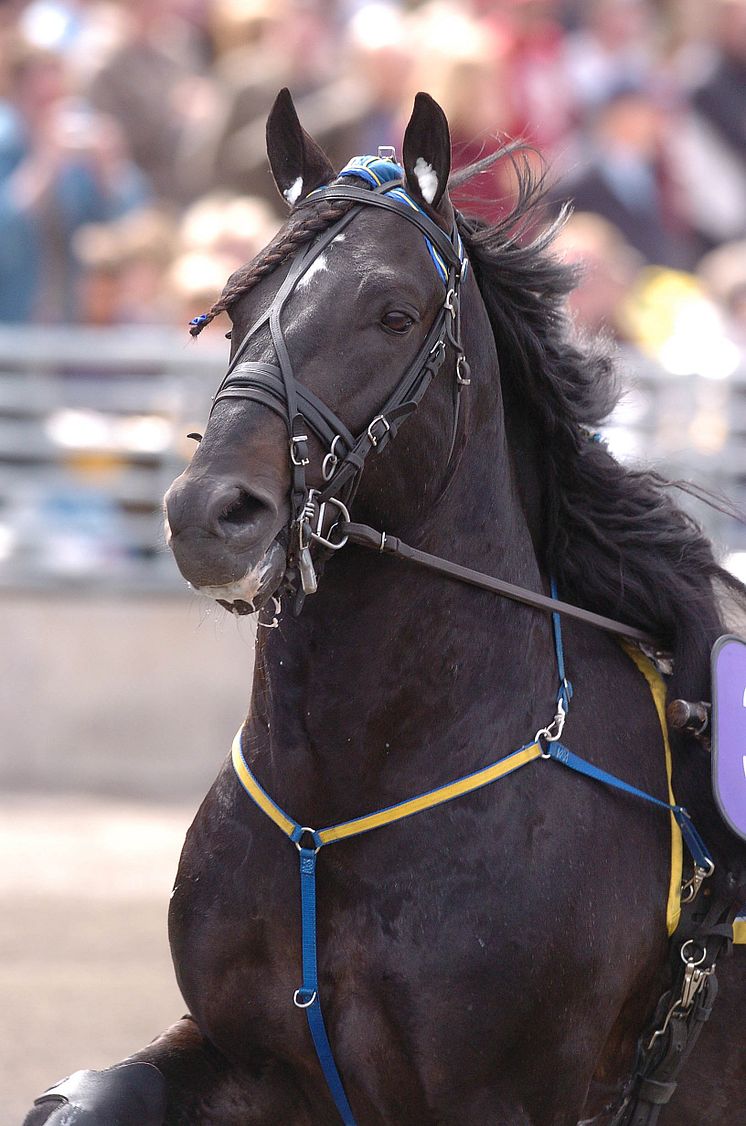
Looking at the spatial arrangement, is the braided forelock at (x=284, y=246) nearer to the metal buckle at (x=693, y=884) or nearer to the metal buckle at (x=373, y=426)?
the metal buckle at (x=373, y=426)

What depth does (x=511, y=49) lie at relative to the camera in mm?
8492

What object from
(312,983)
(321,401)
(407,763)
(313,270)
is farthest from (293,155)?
(312,983)

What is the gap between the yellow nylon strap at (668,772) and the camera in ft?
9.85

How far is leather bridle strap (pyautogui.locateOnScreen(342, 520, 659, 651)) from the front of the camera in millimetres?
2688

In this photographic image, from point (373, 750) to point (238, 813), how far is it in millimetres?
295

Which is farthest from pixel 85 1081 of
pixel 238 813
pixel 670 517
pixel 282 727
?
pixel 670 517

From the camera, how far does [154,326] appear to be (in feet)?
24.8

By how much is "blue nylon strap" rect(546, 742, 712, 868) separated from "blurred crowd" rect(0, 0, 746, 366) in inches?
167

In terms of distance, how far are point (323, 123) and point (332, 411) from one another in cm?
585

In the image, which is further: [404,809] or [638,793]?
[638,793]

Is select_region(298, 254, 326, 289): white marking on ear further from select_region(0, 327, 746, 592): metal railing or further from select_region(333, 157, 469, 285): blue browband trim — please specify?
select_region(0, 327, 746, 592): metal railing

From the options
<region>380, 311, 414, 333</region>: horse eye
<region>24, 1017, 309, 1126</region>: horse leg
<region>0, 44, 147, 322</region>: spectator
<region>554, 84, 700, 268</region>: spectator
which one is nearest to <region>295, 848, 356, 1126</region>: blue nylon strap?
<region>24, 1017, 309, 1126</region>: horse leg

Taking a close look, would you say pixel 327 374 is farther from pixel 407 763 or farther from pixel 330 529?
pixel 407 763

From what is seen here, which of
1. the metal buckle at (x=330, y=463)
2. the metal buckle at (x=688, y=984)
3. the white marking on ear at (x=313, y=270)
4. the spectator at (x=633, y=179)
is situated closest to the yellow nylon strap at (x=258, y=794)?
the metal buckle at (x=330, y=463)
